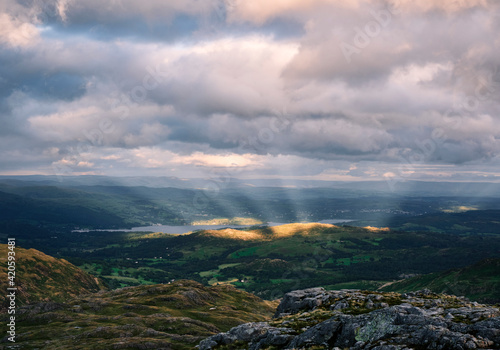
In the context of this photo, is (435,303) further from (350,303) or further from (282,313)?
(282,313)

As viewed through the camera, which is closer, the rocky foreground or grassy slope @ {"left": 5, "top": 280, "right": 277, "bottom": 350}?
the rocky foreground

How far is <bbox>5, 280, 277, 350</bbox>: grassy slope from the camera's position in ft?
251

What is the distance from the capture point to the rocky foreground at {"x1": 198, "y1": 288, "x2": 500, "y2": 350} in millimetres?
29953

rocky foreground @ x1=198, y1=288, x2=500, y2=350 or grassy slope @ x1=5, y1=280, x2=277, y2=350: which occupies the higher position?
rocky foreground @ x1=198, y1=288, x2=500, y2=350

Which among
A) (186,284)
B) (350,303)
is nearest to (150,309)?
(186,284)

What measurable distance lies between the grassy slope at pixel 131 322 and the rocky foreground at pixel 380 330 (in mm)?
30027

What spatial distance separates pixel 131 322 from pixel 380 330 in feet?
295

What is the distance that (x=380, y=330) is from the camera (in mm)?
36375

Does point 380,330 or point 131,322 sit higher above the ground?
point 380,330

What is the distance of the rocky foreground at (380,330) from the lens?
2995 cm

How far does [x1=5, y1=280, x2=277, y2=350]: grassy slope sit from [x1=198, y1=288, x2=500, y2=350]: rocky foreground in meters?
30.0

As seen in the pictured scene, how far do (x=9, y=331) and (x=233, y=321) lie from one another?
228 ft

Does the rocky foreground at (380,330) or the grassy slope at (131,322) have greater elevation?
the rocky foreground at (380,330)

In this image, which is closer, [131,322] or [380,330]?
[380,330]
